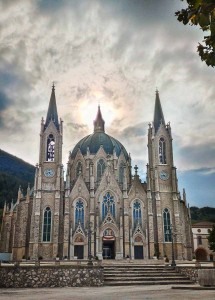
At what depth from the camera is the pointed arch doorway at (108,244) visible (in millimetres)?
46134

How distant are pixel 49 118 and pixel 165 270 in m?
34.5

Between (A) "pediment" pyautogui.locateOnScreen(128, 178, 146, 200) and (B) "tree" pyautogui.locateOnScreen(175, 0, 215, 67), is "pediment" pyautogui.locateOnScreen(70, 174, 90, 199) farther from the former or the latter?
(B) "tree" pyautogui.locateOnScreen(175, 0, 215, 67)

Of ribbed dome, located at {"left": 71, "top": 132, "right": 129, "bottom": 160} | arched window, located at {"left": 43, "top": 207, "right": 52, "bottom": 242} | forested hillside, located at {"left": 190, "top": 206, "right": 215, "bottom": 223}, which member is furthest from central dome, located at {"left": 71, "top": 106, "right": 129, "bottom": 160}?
forested hillside, located at {"left": 190, "top": 206, "right": 215, "bottom": 223}

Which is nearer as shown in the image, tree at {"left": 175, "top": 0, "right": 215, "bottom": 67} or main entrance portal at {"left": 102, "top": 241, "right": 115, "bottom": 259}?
tree at {"left": 175, "top": 0, "right": 215, "bottom": 67}

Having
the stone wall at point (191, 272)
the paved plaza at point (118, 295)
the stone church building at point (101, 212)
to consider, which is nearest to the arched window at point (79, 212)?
the stone church building at point (101, 212)

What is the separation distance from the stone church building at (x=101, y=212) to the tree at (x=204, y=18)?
3969 centimetres

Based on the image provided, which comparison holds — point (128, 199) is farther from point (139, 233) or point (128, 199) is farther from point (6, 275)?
point (6, 275)

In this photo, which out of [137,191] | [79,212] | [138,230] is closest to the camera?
[138,230]

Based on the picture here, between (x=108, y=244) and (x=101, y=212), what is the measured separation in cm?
469

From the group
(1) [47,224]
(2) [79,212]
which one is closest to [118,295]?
(1) [47,224]

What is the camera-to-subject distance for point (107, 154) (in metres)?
57.7

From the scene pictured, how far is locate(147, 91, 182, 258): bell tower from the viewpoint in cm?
4588

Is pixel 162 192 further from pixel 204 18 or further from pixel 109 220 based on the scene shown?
pixel 204 18

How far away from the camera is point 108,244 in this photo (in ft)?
154
